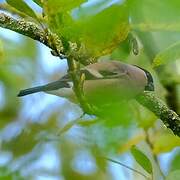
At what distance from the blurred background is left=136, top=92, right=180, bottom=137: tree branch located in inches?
0.8

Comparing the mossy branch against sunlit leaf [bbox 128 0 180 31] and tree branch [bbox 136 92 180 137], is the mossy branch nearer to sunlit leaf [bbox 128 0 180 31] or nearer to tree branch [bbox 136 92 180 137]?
tree branch [bbox 136 92 180 137]

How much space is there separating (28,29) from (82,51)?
81 mm

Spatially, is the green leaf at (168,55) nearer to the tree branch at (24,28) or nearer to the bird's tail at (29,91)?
the tree branch at (24,28)

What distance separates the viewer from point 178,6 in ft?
0.95

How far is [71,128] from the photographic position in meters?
0.76

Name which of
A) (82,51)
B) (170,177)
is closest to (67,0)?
(82,51)

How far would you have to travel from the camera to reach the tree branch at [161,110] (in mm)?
687

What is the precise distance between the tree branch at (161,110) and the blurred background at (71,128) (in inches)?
0.8

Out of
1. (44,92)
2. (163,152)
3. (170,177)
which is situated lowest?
(170,177)

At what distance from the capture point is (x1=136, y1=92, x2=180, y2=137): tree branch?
0.69 meters

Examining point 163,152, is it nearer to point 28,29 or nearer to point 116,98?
point 28,29

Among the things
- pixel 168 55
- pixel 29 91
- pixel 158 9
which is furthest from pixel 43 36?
pixel 29 91

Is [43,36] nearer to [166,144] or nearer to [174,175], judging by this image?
[174,175]

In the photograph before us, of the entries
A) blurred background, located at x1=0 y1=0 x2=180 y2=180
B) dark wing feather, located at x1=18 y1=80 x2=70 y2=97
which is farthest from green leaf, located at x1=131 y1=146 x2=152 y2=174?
dark wing feather, located at x1=18 y1=80 x2=70 y2=97
